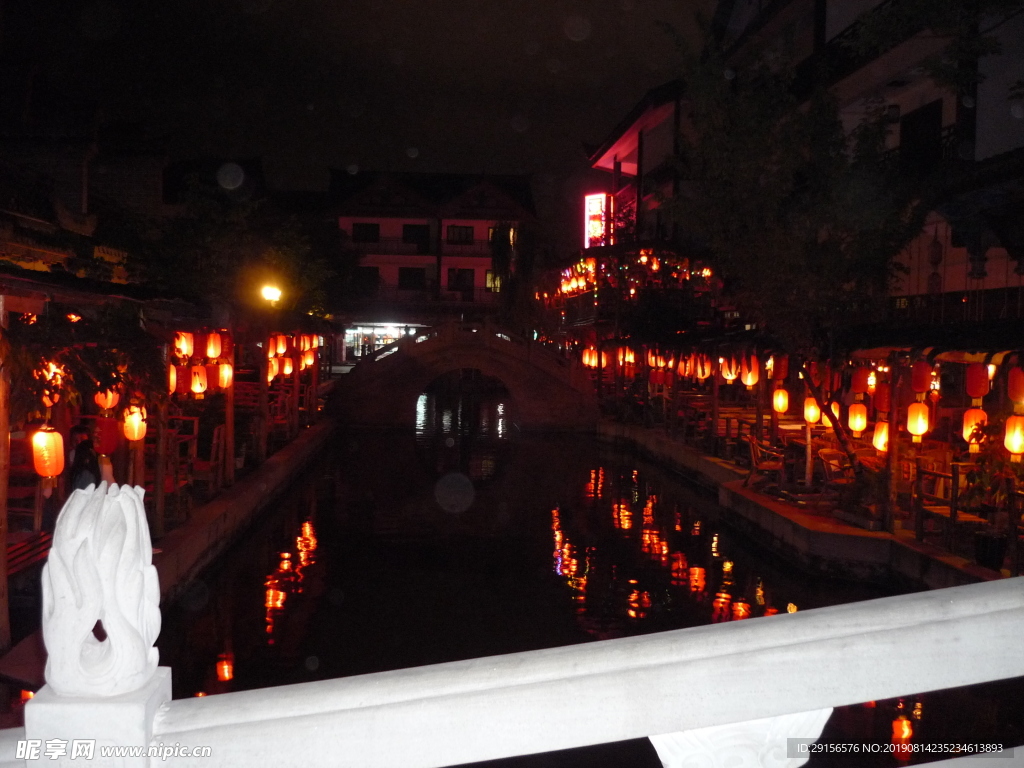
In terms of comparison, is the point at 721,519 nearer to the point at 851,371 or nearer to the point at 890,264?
the point at 851,371

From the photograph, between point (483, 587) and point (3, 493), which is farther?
point (483, 587)

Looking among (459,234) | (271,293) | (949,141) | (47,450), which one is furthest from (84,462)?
(459,234)

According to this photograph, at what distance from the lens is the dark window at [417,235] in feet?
155

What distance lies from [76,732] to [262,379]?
15790mm

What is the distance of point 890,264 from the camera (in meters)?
14.0

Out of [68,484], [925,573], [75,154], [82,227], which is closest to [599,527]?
[925,573]

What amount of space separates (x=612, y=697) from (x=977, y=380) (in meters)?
8.76

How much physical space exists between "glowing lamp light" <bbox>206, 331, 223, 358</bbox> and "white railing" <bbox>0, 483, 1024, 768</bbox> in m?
11.1

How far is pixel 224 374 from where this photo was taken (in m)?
13.7

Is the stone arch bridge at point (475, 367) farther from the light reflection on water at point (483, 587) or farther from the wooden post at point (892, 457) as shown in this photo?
the wooden post at point (892, 457)

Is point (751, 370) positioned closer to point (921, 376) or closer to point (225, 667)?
point (921, 376)

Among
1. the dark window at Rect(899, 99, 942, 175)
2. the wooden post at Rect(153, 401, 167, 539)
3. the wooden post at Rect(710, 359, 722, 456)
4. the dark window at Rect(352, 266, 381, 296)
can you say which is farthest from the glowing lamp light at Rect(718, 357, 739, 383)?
the dark window at Rect(352, 266, 381, 296)

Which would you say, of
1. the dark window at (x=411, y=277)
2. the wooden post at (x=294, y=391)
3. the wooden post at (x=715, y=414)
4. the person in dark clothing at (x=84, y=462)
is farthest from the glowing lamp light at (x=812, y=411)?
the dark window at (x=411, y=277)

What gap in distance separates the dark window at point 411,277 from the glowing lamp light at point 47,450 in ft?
129
